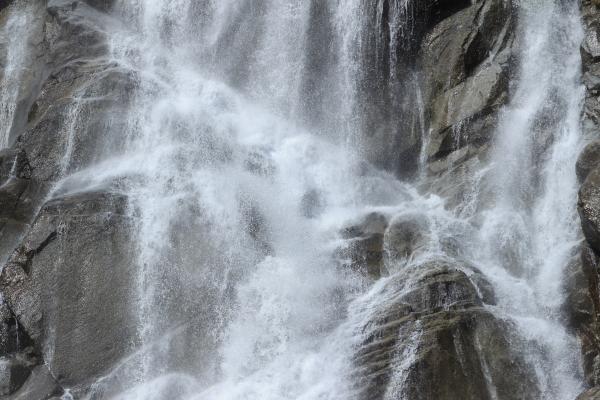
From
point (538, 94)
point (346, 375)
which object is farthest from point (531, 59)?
point (346, 375)

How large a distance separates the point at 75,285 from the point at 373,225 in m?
5.86

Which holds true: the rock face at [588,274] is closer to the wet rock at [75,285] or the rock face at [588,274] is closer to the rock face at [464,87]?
the rock face at [464,87]

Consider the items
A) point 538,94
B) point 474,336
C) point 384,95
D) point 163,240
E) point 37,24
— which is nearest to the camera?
point 474,336

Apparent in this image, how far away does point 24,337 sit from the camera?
1255cm

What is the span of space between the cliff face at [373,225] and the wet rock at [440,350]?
3cm

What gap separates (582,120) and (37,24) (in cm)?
1548

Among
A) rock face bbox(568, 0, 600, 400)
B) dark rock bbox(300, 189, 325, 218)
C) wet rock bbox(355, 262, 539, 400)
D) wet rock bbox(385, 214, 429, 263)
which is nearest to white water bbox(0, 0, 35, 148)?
dark rock bbox(300, 189, 325, 218)

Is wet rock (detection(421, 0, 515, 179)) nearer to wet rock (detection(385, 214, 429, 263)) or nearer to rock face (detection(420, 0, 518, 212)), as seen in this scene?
rock face (detection(420, 0, 518, 212))

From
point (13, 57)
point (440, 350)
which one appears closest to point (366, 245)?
point (440, 350)

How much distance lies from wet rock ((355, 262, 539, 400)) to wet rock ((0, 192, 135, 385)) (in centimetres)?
493

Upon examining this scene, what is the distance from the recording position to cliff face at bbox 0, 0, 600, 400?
33.2ft

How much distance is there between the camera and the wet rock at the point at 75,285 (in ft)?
40.4

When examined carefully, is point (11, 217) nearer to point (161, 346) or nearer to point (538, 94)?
point (161, 346)

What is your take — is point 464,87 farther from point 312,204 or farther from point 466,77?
point 312,204
